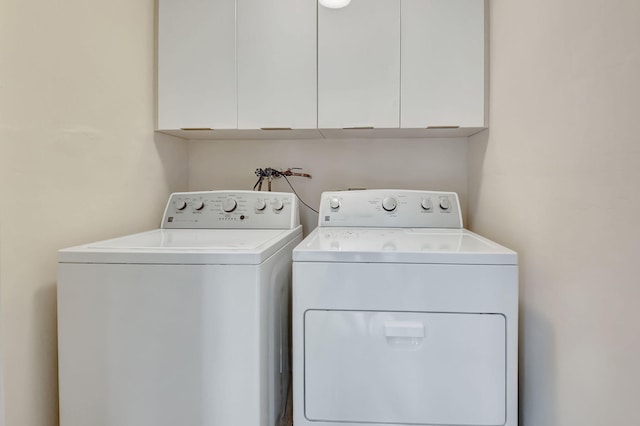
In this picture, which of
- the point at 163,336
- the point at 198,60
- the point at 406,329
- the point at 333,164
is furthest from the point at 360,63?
the point at 163,336

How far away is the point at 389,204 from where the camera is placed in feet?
5.90

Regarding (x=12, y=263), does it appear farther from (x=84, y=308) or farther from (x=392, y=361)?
(x=392, y=361)

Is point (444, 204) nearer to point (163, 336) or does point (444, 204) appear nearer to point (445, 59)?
point (445, 59)

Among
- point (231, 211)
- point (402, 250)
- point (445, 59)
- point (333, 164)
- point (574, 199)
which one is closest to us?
point (574, 199)

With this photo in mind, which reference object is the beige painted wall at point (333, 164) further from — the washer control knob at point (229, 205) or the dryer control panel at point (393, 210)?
the washer control knob at point (229, 205)

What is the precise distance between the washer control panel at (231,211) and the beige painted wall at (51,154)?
0.76 ft

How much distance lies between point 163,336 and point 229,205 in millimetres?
796

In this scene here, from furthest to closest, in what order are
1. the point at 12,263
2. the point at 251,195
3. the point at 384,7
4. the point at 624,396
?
the point at 251,195 → the point at 384,7 → the point at 12,263 → the point at 624,396

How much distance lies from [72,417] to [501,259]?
49.5 inches

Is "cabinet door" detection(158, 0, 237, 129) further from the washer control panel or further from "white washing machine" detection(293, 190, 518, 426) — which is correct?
"white washing machine" detection(293, 190, 518, 426)

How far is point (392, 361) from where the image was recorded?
110 centimetres

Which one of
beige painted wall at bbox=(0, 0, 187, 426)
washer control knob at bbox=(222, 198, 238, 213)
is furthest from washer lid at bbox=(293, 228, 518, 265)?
beige painted wall at bbox=(0, 0, 187, 426)

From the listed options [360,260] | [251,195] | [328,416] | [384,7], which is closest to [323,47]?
[384,7]

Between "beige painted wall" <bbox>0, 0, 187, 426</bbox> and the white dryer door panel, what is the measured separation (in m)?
0.78
